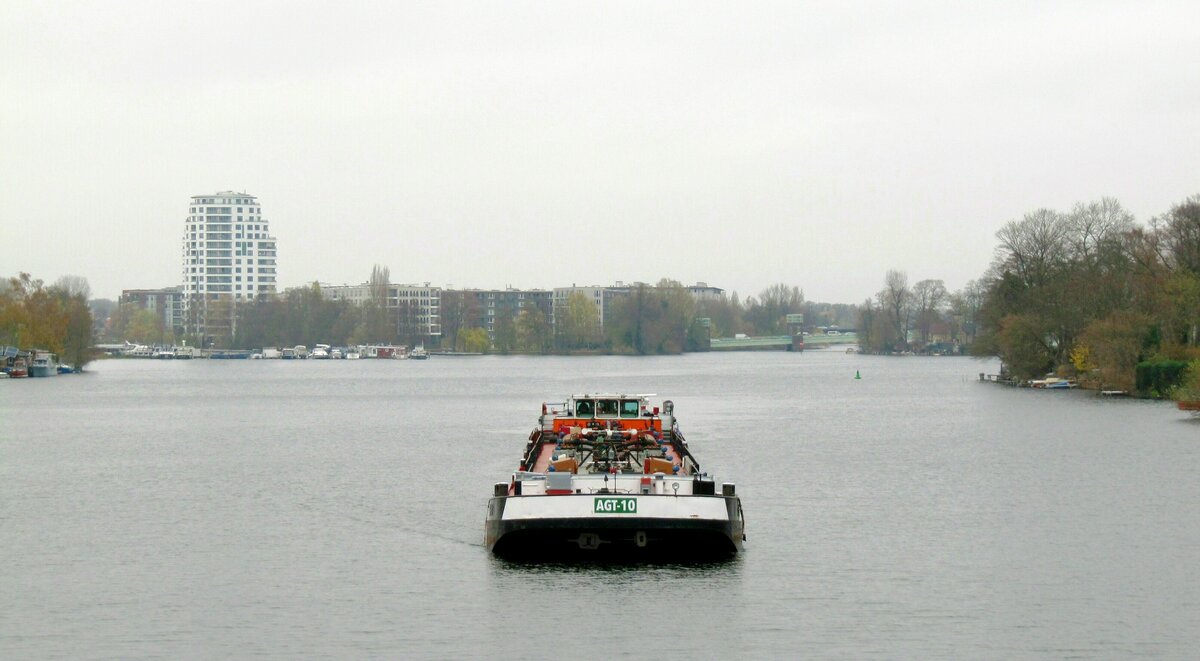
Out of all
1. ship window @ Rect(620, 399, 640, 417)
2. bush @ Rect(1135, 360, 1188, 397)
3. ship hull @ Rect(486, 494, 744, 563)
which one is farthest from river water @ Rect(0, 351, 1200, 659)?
bush @ Rect(1135, 360, 1188, 397)

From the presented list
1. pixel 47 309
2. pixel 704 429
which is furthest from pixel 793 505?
pixel 47 309

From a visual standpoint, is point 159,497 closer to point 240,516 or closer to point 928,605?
point 240,516

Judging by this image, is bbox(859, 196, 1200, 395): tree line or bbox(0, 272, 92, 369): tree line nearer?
bbox(859, 196, 1200, 395): tree line

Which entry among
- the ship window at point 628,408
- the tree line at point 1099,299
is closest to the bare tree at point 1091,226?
the tree line at point 1099,299

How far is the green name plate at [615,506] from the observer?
25547 millimetres

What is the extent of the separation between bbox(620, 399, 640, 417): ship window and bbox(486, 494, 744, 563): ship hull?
59.0ft

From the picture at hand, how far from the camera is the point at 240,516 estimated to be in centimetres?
3519

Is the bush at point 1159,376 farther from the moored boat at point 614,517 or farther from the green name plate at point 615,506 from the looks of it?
the green name plate at point 615,506

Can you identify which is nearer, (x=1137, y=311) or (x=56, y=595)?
(x=56, y=595)

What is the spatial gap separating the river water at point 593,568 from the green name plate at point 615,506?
3.19 feet

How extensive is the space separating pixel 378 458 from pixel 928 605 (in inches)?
1168

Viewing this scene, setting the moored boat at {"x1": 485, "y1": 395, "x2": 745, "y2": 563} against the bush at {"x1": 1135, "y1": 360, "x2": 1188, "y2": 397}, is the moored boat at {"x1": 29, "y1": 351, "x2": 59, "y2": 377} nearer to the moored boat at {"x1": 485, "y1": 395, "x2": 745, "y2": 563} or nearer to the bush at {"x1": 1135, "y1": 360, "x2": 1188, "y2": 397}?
the bush at {"x1": 1135, "y1": 360, "x2": 1188, "y2": 397}

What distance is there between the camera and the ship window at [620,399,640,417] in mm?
45062

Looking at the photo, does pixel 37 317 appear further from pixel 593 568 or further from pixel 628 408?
pixel 593 568
